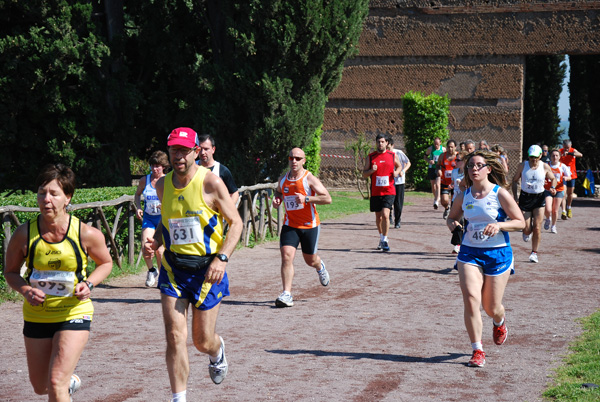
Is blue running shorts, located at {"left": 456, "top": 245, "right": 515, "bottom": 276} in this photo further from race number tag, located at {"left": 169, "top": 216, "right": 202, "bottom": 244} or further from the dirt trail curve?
race number tag, located at {"left": 169, "top": 216, "right": 202, "bottom": 244}

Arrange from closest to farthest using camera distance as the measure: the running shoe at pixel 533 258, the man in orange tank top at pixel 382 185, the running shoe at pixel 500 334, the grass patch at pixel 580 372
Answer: the grass patch at pixel 580 372 < the running shoe at pixel 500 334 < the running shoe at pixel 533 258 < the man in orange tank top at pixel 382 185

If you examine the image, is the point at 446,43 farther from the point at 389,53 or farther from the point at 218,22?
the point at 218,22

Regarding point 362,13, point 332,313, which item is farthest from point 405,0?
point 332,313

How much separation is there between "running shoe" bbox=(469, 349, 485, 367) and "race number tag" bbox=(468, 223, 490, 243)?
0.97 metres

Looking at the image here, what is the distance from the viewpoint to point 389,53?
30.7m

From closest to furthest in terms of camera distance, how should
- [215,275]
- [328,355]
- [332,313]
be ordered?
1. [215,275]
2. [328,355]
3. [332,313]

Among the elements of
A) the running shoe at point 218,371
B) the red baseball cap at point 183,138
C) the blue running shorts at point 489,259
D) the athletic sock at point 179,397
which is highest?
the red baseball cap at point 183,138

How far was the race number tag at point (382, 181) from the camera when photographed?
49.2 feet

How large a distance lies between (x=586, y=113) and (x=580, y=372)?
2717 centimetres

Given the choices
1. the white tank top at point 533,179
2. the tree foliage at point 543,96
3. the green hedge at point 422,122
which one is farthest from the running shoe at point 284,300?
the tree foliage at point 543,96

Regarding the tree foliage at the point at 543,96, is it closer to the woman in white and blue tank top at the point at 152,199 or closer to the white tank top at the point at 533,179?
the white tank top at the point at 533,179

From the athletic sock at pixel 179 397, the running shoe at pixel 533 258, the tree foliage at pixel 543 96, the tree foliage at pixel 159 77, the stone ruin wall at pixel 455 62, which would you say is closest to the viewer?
the athletic sock at pixel 179 397

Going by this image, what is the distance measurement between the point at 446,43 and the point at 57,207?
26715 mm

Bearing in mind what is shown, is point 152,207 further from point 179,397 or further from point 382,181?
point 382,181
